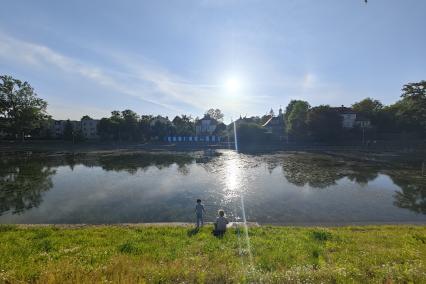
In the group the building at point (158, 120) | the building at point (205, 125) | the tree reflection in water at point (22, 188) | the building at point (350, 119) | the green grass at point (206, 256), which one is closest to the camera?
the green grass at point (206, 256)

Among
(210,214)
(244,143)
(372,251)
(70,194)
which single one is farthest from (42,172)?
(244,143)

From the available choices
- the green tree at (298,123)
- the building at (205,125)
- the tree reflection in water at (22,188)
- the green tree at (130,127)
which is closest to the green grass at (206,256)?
the tree reflection in water at (22,188)

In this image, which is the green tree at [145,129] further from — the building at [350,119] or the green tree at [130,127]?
the building at [350,119]

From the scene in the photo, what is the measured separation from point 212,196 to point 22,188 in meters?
17.9

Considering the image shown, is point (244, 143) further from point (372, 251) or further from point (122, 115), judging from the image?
point (372, 251)

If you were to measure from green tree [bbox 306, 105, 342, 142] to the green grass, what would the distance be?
71.2 metres

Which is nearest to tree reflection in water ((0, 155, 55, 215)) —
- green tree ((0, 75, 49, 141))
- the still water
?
the still water

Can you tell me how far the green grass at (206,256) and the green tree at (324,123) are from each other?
234ft

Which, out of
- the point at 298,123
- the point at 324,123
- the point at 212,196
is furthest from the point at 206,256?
the point at 298,123

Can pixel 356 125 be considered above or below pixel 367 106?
below

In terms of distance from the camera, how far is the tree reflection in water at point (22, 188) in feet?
63.6

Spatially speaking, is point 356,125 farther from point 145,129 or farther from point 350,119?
point 145,129

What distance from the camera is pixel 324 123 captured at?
260 feet

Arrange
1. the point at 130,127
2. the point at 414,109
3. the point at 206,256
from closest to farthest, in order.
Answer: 1. the point at 206,256
2. the point at 414,109
3. the point at 130,127
